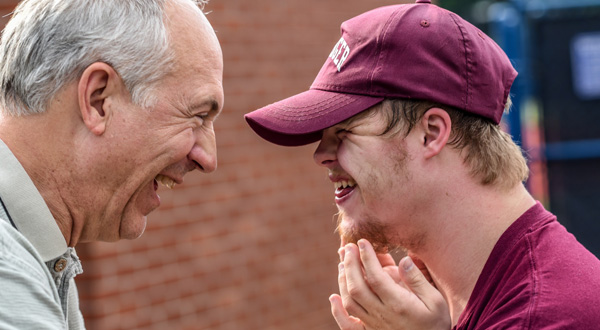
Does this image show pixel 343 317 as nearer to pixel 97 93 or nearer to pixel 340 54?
pixel 340 54

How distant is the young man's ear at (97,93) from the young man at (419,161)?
0.57 m

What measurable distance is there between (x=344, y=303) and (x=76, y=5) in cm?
124

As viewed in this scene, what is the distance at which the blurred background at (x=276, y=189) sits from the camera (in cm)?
494

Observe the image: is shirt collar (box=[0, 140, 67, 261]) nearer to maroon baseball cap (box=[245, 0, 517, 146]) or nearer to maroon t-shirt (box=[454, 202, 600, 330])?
maroon baseball cap (box=[245, 0, 517, 146])

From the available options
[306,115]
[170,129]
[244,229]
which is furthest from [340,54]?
[244,229]

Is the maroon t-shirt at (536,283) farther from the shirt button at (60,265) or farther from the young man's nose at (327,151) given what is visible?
the shirt button at (60,265)

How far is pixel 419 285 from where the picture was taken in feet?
8.25

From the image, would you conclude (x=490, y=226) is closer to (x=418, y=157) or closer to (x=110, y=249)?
(x=418, y=157)

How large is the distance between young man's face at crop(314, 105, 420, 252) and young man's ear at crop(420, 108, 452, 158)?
71 millimetres

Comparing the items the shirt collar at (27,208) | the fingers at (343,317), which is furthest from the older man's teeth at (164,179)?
the fingers at (343,317)

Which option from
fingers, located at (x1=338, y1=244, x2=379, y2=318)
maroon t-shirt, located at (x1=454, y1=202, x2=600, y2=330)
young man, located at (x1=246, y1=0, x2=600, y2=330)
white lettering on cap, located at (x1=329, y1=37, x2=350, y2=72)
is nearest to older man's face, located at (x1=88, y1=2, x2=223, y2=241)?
young man, located at (x1=246, y1=0, x2=600, y2=330)

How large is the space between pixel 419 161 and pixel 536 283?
551mm

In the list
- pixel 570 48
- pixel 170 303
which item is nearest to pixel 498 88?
pixel 170 303

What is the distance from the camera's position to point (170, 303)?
5.05m
